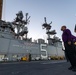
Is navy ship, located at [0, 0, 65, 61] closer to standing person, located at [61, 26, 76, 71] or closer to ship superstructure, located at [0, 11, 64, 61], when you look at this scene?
ship superstructure, located at [0, 11, 64, 61]

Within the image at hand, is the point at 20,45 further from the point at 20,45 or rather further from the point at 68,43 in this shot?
A: the point at 68,43

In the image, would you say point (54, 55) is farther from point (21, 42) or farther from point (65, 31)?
point (65, 31)

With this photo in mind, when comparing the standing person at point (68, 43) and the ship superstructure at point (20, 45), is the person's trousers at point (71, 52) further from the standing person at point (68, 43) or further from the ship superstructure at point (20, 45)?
the ship superstructure at point (20, 45)

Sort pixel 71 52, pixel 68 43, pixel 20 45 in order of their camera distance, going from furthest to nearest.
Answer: pixel 20 45 → pixel 71 52 → pixel 68 43

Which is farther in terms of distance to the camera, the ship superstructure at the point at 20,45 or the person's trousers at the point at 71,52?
the ship superstructure at the point at 20,45

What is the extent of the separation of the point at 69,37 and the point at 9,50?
57.5 meters

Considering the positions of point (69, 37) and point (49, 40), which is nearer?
point (69, 37)

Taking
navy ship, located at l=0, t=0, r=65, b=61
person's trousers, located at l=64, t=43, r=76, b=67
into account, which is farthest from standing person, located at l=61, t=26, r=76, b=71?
navy ship, located at l=0, t=0, r=65, b=61

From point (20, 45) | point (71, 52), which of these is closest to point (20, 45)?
point (20, 45)

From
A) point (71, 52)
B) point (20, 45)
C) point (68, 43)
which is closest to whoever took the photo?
point (68, 43)

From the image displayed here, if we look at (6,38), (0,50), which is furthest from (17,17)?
(0,50)

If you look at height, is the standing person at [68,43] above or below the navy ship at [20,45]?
below

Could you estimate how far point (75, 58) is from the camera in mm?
4176

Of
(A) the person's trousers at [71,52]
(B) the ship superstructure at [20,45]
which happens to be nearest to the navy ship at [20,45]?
(B) the ship superstructure at [20,45]
